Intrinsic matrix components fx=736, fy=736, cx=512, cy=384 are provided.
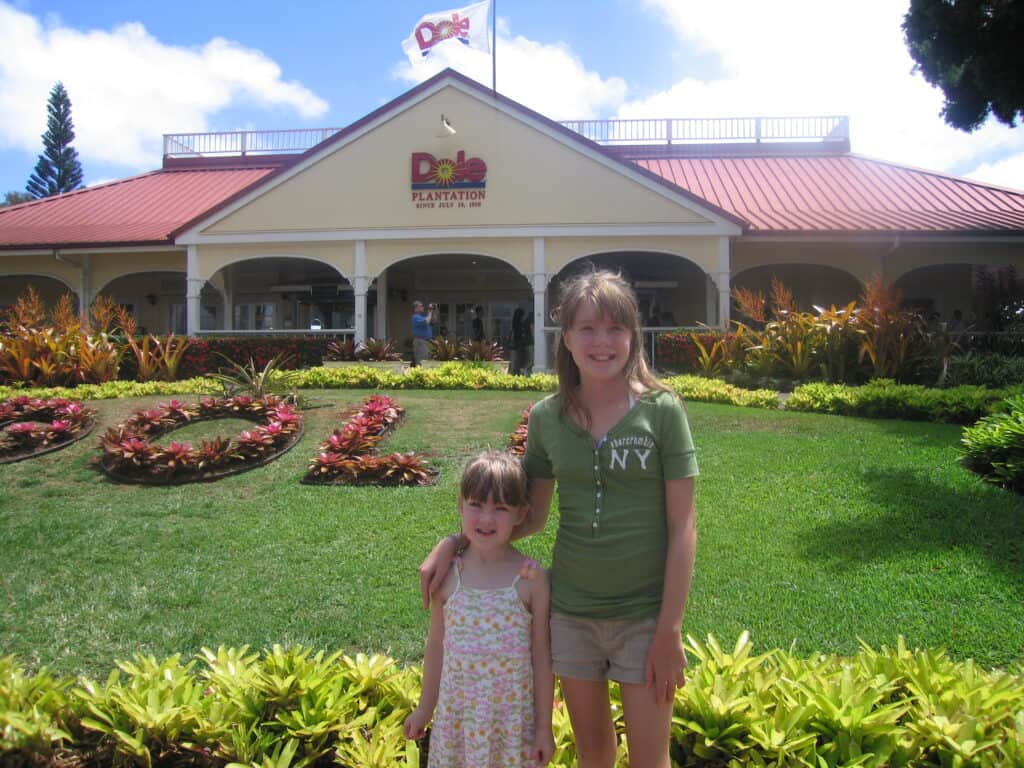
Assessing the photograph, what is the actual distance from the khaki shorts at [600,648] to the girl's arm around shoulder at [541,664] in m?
0.03

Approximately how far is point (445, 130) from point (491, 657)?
1519 cm

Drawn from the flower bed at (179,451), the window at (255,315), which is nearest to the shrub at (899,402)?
the flower bed at (179,451)

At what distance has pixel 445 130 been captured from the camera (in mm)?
15922

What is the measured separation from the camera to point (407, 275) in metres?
20.5

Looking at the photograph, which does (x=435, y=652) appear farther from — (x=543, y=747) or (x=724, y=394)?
(x=724, y=394)

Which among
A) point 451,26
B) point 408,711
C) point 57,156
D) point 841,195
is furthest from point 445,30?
point 57,156

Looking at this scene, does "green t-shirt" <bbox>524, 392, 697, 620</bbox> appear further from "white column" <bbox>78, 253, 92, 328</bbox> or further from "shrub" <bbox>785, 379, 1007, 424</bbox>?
"white column" <bbox>78, 253, 92, 328</bbox>

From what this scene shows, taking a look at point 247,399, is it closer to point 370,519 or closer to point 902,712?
point 370,519

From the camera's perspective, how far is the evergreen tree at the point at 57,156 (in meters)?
43.2

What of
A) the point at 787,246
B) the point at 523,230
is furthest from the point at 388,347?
the point at 787,246

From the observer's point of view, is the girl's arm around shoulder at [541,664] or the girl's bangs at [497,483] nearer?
the girl's arm around shoulder at [541,664]

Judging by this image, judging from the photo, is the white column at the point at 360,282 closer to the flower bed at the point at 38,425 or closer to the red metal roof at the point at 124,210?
the red metal roof at the point at 124,210

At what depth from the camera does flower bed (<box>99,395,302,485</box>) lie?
7164 millimetres

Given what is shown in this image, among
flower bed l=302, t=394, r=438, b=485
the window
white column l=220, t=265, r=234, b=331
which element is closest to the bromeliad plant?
flower bed l=302, t=394, r=438, b=485
